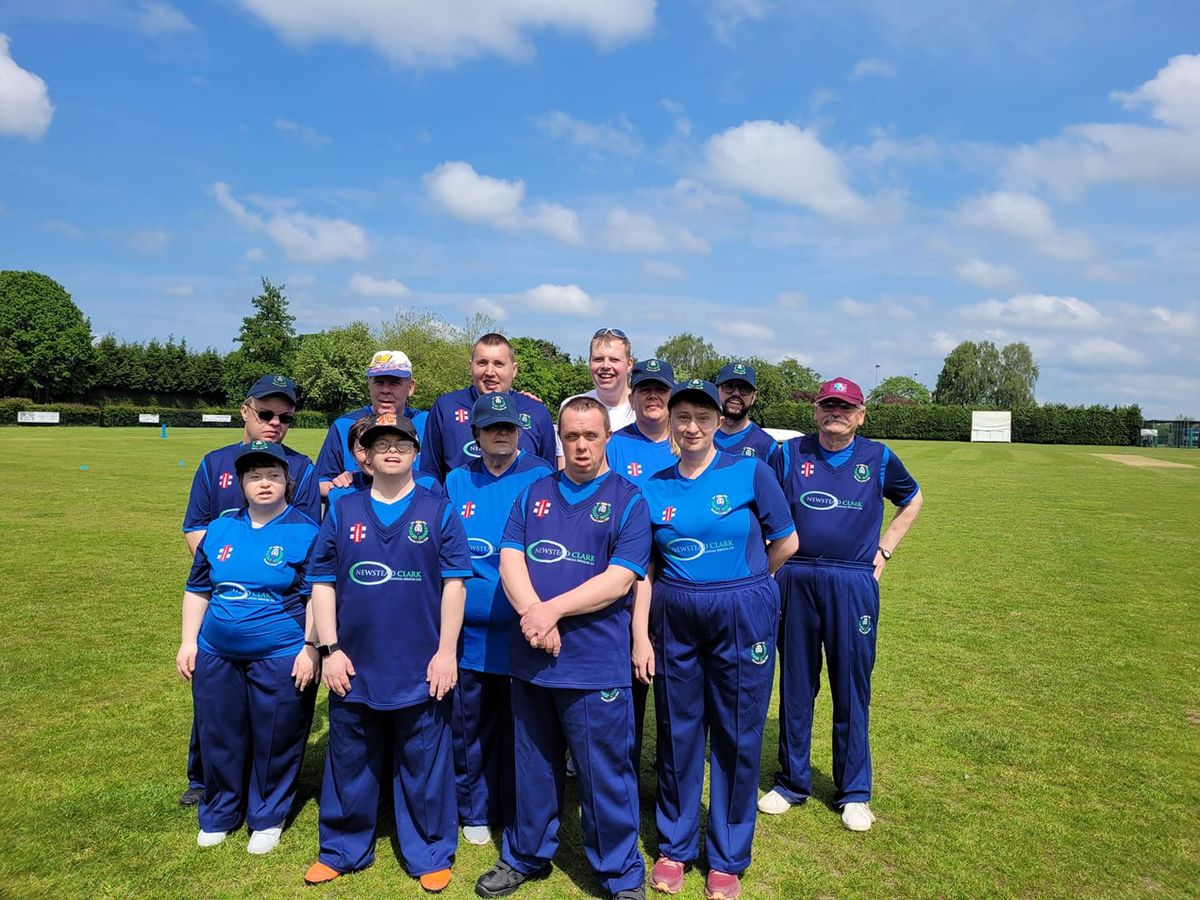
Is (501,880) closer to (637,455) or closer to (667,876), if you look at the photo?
(667,876)

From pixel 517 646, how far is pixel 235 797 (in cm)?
186

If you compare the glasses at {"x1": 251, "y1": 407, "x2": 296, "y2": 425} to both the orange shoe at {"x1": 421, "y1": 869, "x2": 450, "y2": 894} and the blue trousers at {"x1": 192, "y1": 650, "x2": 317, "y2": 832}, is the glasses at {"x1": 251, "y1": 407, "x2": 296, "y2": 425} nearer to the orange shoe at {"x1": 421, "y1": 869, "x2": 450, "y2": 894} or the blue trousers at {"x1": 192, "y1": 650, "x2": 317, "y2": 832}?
the blue trousers at {"x1": 192, "y1": 650, "x2": 317, "y2": 832}

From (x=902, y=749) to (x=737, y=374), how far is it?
2881 mm

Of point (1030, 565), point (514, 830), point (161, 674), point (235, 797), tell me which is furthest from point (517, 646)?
point (1030, 565)

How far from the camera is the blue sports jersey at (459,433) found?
468 cm

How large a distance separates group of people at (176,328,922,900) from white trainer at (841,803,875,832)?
15mm

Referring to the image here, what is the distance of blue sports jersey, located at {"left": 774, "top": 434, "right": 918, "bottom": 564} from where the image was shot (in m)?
4.29

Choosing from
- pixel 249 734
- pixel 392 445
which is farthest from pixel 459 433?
pixel 249 734

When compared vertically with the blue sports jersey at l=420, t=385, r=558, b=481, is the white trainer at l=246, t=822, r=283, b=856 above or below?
below

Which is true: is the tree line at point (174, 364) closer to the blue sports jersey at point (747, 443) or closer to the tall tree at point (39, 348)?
the tall tree at point (39, 348)

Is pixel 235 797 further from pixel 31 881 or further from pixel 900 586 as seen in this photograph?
pixel 900 586

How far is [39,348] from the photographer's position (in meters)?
64.5

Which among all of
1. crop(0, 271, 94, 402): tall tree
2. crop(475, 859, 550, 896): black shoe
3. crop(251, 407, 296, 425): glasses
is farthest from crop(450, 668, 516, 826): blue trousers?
crop(0, 271, 94, 402): tall tree

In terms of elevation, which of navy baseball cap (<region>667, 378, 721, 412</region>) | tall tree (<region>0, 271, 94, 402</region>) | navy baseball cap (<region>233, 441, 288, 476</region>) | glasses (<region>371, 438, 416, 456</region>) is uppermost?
tall tree (<region>0, 271, 94, 402</region>)
